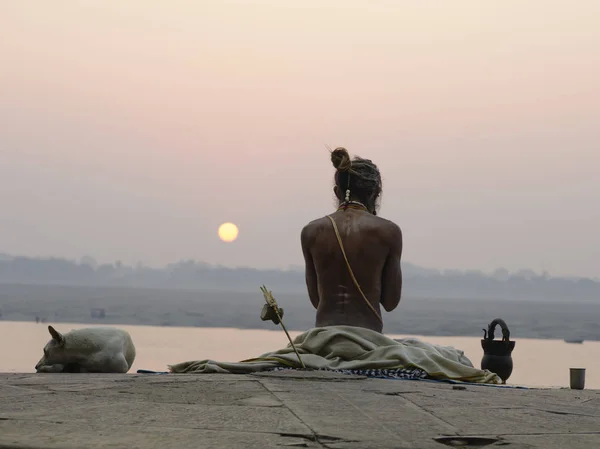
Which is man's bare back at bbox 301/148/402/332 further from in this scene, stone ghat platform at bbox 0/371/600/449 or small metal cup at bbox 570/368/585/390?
small metal cup at bbox 570/368/585/390

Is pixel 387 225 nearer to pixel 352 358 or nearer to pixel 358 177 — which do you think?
pixel 358 177

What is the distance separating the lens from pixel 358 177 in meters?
7.50

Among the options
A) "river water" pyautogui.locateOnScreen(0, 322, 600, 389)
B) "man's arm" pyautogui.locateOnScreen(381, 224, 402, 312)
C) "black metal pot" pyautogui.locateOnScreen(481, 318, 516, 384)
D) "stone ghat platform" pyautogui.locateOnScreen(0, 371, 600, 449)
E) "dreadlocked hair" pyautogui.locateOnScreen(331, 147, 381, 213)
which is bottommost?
"river water" pyautogui.locateOnScreen(0, 322, 600, 389)

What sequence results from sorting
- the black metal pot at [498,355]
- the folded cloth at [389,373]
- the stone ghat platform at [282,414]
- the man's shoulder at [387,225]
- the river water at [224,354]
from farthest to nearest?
the river water at [224,354]
the black metal pot at [498,355]
the man's shoulder at [387,225]
the folded cloth at [389,373]
the stone ghat platform at [282,414]

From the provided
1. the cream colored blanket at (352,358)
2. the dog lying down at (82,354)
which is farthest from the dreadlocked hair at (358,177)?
the dog lying down at (82,354)

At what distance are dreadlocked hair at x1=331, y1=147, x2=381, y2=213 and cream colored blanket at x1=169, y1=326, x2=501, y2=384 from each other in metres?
1.07

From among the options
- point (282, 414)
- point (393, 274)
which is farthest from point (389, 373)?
point (282, 414)

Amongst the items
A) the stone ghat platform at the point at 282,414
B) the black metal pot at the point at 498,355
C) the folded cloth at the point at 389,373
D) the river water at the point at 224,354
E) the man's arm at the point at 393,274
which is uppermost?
the man's arm at the point at 393,274

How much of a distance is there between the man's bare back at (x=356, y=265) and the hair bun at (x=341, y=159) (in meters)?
0.34

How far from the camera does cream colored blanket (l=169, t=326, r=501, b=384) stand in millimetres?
6898

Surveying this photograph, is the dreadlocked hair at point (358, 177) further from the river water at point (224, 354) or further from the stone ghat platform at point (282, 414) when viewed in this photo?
the river water at point (224, 354)

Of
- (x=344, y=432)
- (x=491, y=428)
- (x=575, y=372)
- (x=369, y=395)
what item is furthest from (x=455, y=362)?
(x=344, y=432)

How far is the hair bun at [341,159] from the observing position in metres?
7.39

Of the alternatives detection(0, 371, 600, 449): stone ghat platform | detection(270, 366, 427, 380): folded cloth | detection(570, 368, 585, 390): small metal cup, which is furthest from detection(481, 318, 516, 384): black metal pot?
detection(0, 371, 600, 449): stone ghat platform
